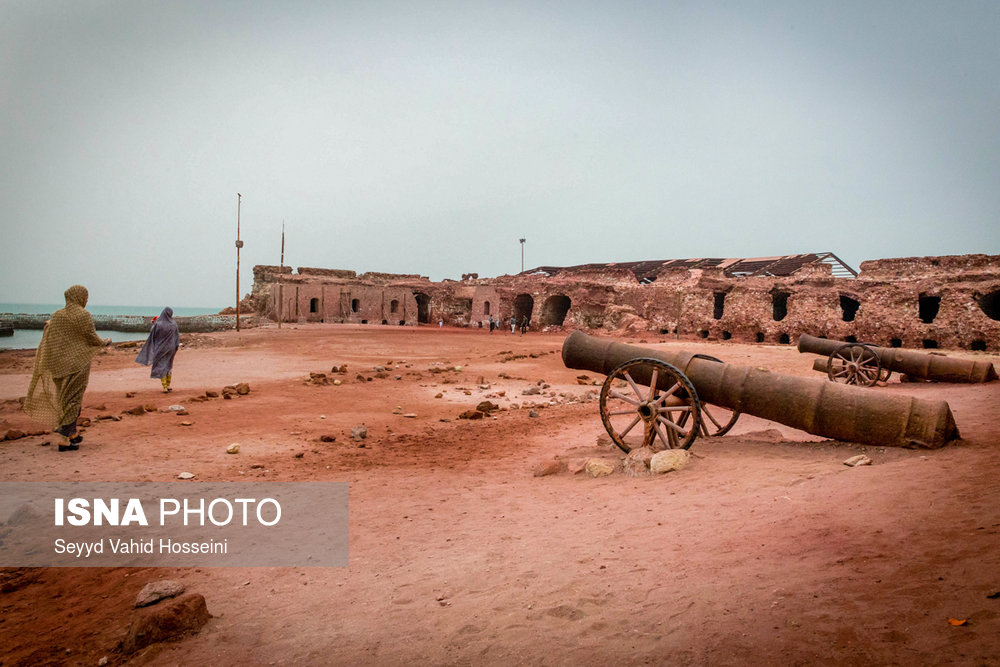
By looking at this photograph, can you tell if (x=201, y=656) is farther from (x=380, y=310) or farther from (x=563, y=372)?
(x=380, y=310)

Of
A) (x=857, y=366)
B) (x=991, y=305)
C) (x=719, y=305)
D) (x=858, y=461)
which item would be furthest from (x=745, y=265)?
(x=858, y=461)

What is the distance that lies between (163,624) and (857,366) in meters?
11.7

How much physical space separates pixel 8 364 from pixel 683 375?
701 inches

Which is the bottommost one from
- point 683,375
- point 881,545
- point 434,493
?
point 434,493

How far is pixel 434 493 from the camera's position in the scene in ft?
16.9

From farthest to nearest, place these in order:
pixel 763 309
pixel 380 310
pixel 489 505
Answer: pixel 380 310
pixel 763 309
pixel 489 505

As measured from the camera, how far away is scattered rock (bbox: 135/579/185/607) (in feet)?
10.0

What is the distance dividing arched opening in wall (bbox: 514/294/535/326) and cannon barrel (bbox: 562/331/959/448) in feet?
94.2

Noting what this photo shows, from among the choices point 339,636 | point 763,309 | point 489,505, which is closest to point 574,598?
point 339,636

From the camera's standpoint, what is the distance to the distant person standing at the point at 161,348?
33.4ft

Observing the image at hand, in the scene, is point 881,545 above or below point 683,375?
below

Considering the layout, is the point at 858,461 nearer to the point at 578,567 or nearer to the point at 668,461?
the point at 668,461

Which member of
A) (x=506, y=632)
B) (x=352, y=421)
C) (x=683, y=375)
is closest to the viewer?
(x=506, y=632)

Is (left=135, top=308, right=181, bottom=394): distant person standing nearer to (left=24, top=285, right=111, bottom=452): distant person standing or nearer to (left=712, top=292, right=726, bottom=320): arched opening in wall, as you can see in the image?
(left=24, top=285, right=111, bottom=452): distant person standing
